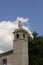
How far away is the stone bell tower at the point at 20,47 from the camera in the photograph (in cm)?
2509

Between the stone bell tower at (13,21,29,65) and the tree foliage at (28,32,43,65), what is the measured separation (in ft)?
13.7

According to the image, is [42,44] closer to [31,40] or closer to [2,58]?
[31,40]

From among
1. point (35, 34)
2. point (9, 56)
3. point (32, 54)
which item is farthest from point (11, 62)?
point (35, 34)

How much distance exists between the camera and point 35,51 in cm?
3114

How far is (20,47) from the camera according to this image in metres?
25.3

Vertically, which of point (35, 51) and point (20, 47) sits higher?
point (20, 47)

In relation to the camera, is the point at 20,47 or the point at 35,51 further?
the point at 35,51

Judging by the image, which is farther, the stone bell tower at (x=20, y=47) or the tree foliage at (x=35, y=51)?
the tree foliage at (x=35, y=51)

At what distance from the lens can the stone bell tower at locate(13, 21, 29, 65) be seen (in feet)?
82.3

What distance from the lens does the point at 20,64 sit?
2477 cm

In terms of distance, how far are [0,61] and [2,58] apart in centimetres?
43

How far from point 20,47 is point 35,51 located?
245 inches

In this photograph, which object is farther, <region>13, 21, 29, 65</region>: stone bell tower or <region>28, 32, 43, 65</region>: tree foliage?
<region>28, 32, 43, 65</region>: tree foliage

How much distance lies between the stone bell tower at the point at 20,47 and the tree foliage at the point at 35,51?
13.7ft
